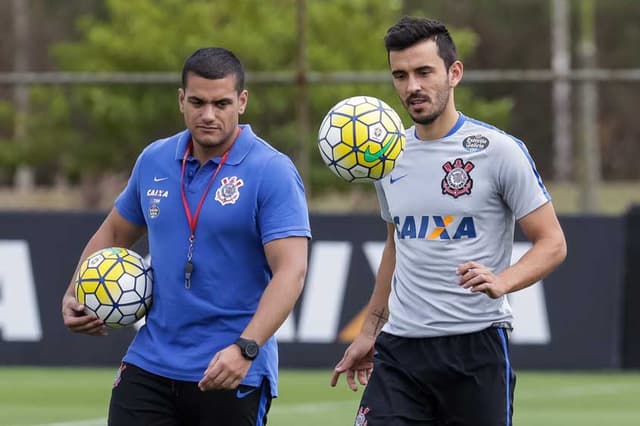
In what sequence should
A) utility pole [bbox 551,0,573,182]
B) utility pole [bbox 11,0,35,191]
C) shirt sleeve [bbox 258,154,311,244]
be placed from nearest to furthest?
shirt sleeve [bbox 258,154,311,244], utility pole [bbox 11,0,35,191], utility pole [bbox 551,0,573,182]

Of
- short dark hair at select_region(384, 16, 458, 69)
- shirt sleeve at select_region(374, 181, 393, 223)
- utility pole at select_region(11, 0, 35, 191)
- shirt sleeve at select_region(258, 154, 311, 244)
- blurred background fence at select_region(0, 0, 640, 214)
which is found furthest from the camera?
utility pole at select_region(11, 0, 35, 191)

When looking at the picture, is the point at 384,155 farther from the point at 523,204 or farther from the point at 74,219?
the point at 74,219

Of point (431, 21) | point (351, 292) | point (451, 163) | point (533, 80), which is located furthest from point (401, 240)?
point (533, 80)

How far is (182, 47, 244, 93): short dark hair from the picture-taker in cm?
605

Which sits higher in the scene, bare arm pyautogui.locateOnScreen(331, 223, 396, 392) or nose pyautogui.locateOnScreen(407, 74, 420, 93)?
nose pyautogui.locateOnScreen(407, 74, 420, 93)

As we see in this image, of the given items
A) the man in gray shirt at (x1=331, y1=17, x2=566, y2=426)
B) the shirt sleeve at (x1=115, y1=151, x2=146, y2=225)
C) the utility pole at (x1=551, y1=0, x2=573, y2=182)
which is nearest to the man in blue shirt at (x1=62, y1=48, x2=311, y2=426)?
the shirt sleeve at (x1=115, y1=151, x2=146, y2=225)

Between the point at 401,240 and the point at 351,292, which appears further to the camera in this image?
the point at 351,292

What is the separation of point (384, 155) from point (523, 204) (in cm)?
60

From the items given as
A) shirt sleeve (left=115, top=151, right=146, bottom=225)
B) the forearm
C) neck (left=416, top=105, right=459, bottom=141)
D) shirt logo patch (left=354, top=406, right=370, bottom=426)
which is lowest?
shirt logo patch (left=354, top=406, right=370, bottom=426)

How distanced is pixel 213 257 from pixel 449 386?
3.78ft

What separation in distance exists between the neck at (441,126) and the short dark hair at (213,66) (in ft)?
2.80

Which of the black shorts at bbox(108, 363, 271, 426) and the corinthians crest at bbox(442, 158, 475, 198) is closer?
the black shorts at bbox(108, 363, 271, 426)

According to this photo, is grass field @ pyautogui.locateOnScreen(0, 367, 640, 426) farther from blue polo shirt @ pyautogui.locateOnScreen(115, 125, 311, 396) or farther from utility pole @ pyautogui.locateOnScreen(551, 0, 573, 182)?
utility pole @ pyautogui.locateOnScreen(551, 0, 573, 182)

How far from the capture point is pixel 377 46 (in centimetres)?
4178
